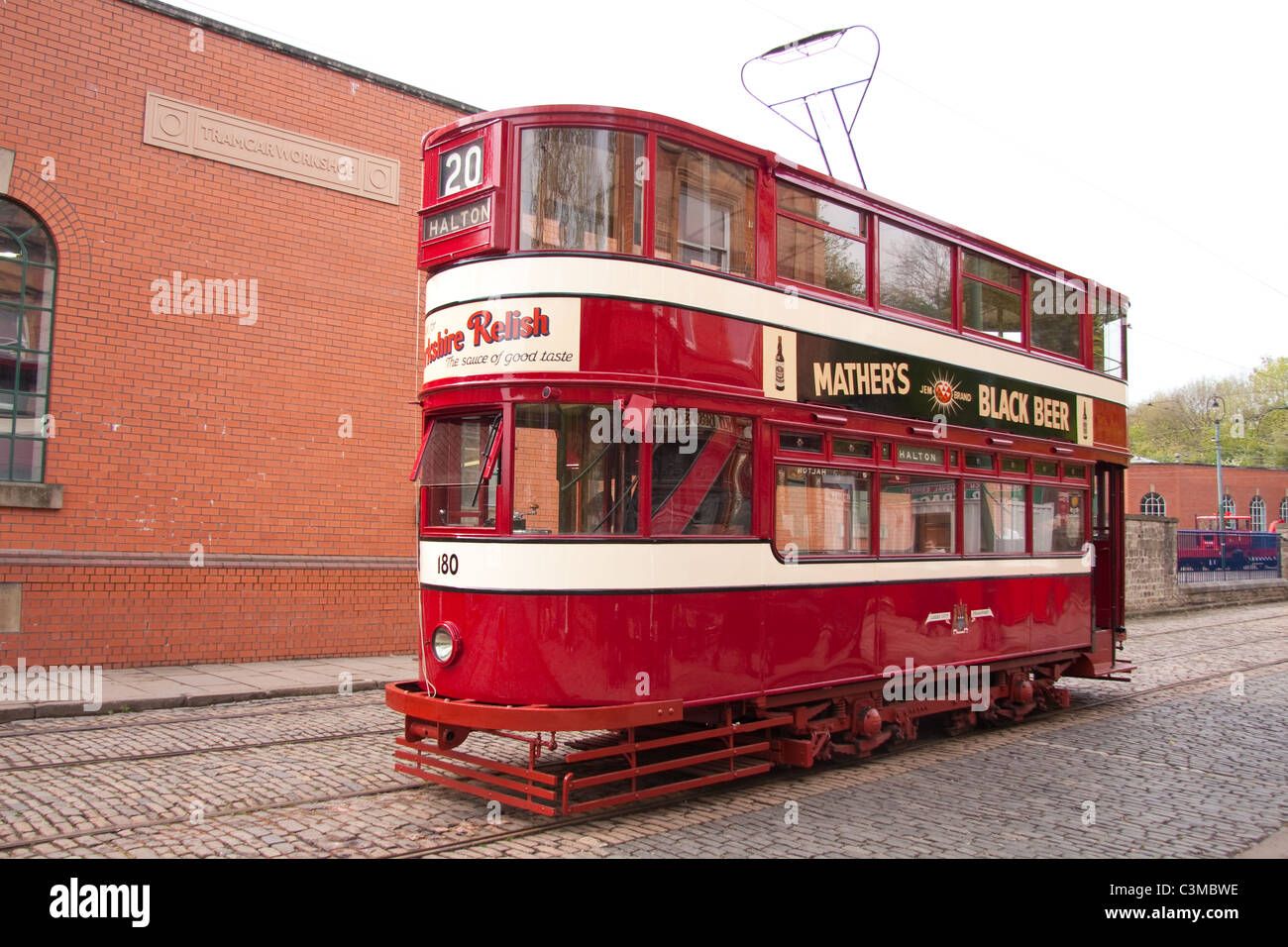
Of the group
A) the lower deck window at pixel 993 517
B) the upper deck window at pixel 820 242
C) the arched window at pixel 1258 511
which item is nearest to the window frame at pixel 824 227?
the upper deck window at pixel 820 242

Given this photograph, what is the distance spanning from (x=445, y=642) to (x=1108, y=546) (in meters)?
8.72

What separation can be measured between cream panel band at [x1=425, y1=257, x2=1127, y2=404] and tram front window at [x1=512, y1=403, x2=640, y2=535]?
2.65 ft

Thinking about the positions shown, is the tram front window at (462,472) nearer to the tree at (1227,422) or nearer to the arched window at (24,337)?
the arched window at (24,337)

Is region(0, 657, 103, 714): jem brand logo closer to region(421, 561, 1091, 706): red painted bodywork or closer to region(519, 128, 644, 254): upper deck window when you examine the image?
region(421, 561, 1091, 706): red painted bodywork

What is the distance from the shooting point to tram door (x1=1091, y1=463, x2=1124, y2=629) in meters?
11.6

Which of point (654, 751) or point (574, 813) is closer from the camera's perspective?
point (574, 813)

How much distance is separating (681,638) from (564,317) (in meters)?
2.21

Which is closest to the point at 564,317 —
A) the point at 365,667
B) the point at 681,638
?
the point at 681,638

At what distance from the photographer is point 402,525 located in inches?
533

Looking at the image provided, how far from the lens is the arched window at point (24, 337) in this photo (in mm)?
10508

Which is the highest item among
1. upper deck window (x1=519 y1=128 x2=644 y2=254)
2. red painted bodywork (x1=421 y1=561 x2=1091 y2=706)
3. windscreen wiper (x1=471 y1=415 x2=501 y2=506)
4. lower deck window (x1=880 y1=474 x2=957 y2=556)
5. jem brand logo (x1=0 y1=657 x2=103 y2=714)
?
upper deck window (x1=519 y1=128 x2=644 y2=254)

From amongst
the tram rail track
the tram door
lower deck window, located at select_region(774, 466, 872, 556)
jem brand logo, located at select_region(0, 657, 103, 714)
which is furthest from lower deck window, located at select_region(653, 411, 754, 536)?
the tram door

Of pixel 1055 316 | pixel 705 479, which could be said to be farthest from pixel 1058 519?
pixel 705 479

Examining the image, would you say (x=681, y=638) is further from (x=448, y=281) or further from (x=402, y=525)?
(x=402, y=525)
